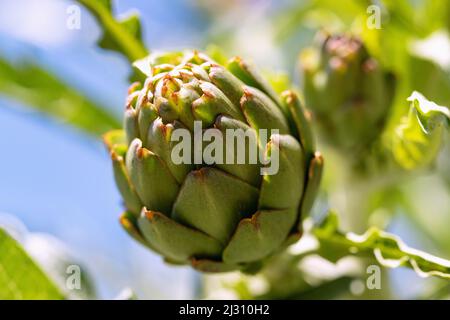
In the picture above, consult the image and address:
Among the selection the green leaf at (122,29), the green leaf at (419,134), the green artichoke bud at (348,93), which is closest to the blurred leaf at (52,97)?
the green leaf at (122,29)

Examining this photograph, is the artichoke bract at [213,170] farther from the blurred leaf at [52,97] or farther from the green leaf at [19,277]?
the blurred leaf at [52,97]

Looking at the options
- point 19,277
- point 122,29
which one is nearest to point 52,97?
point 122,29

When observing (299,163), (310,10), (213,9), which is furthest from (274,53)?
(299,163)

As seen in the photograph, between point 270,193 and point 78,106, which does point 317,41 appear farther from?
point 78,106

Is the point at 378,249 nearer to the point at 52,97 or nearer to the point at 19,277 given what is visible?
the point at 19,277
